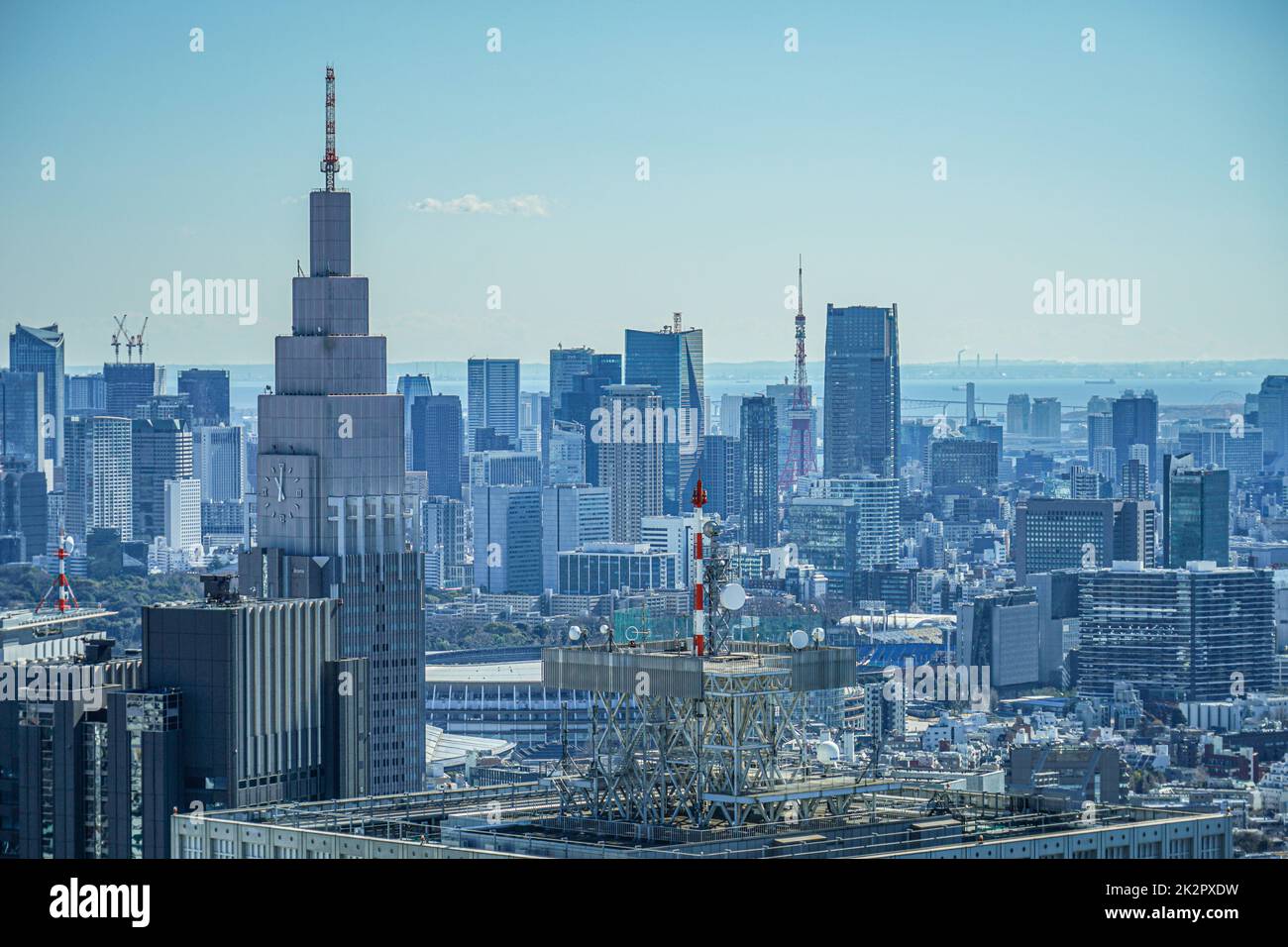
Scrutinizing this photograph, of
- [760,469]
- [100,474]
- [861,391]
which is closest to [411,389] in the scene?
[760,469]

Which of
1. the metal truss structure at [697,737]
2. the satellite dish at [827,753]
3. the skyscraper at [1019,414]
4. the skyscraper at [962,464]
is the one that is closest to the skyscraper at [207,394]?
the skyscraper at [962,464]

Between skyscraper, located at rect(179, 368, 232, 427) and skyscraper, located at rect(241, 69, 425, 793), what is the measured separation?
312ft

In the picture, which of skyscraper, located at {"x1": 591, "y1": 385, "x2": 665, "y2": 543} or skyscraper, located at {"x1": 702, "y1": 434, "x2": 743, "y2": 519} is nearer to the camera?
skyscraper, located at {"x1": 702, "y1": 434, "x2": 743, "y2": 519}

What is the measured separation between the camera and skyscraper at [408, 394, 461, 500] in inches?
6280

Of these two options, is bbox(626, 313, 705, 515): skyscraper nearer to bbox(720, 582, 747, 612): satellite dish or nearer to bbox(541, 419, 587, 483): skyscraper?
bbox(541, 419, 587, 483): skyscraper

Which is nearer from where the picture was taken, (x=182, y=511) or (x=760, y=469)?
(x=182, y=511)

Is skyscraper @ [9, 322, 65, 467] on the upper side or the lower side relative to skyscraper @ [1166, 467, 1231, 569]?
upper

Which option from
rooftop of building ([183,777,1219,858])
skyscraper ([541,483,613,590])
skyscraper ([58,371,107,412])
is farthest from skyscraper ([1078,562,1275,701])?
rooftop of building ([183,777,1219,858])

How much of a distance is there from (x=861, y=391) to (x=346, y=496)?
127157mm

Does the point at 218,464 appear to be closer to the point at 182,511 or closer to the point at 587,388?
the point at 182,511

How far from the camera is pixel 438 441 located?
164 meters

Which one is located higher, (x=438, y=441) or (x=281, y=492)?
(x=438, y=441)
